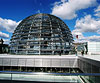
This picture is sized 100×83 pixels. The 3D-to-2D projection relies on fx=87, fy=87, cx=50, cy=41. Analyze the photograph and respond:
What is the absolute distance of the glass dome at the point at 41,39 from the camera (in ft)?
86.8

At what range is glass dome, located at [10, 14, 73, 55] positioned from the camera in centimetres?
2645

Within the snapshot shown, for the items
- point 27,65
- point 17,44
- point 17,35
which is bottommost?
point 27,65

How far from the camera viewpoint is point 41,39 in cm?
2744

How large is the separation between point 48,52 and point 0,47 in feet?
180

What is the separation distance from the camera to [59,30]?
29.3 meters

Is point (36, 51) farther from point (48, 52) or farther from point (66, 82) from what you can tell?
point (66, 82)

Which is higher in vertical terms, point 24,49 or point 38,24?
point 38,24

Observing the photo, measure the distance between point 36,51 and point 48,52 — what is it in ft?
11.9

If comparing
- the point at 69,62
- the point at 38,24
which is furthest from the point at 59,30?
the point at 69,62

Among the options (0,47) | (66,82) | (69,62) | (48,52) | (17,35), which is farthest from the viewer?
(0,47)

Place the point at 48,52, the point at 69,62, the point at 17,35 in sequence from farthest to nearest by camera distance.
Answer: the point at 17,35
the point at 48,52
the point at 69,62

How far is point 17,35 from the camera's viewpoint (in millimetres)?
30766

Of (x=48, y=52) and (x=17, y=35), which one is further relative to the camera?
(x=17, y=35)

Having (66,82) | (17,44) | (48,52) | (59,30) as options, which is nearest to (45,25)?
(59,30)
